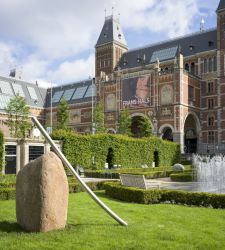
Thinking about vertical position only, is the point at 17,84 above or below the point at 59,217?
above

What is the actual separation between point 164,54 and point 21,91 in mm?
31201

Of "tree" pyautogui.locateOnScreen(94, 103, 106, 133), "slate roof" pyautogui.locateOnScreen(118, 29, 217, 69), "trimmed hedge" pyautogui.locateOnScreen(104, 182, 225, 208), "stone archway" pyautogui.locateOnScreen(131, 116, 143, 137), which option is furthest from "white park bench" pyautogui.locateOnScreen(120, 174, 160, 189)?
"slate roof" pyautogui.locateOnScreen(118, 29, 217, 69)

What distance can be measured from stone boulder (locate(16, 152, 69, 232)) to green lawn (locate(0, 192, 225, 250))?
28 centimetres

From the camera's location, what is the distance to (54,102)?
3110 inches

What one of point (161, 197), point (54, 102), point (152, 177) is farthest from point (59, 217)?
point (54, 102)

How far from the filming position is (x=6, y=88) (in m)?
71.2

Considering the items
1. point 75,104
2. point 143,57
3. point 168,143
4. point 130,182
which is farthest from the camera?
point 75,104

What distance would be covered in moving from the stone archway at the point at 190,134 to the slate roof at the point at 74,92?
69.3 feet

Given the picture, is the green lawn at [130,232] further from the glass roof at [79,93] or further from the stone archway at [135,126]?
the glass roof at [79,93]

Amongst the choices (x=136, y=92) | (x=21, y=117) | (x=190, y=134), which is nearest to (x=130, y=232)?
(x=21, y=117)

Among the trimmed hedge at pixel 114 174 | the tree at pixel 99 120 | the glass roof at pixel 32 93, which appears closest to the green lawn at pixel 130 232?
the trimmed hedge at pixel 114 174

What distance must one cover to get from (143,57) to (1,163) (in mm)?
44804

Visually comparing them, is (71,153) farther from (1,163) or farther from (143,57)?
(143,57)

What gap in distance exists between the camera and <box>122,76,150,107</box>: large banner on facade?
56.1 metres
